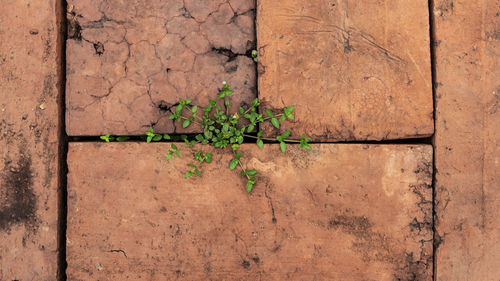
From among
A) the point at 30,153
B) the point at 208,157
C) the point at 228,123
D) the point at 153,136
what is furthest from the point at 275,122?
the point at 30,153

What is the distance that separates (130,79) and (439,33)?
1.81 metres

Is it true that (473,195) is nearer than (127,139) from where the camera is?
Yes

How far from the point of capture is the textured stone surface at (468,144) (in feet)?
5.86

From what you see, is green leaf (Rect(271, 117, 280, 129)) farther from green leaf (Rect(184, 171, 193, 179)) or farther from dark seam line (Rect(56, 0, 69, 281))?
dark seam line (Rect(56, 0, 69, 281))

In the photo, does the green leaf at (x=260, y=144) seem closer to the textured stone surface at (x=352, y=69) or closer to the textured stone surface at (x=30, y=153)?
the textured stone surface at (x=352, y=69)

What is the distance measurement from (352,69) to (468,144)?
781 mm

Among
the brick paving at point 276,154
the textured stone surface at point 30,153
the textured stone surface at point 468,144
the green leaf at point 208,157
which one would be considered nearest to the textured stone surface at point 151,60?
the brick paving at point 276,154

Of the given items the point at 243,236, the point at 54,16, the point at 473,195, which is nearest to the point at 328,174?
the point at 243,236

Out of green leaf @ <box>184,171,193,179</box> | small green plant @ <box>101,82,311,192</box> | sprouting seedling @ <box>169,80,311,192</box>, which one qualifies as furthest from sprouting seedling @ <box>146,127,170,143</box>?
green leaf @ <box>184,171,193,179</box>

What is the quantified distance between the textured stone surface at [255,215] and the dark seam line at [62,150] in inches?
3.7

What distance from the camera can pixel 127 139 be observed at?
1916mm

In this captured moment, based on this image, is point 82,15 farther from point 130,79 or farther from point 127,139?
point 127,139

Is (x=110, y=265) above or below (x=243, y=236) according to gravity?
below

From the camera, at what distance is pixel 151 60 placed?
1852 mm
